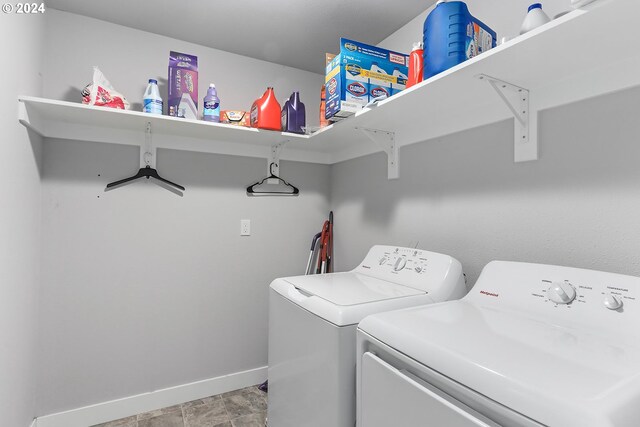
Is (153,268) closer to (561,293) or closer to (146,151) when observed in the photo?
(146,151)

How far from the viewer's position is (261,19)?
6.37 ft

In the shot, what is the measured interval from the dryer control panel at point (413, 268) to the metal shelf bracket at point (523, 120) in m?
0.52

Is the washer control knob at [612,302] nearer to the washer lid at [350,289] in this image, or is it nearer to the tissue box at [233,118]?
the washer lid at [350,289]

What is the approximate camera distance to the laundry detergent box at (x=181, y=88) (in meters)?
1.88

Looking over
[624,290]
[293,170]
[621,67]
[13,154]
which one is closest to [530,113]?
[621,67]

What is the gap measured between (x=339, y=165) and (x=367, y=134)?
2.36 ft

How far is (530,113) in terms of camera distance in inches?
50.5

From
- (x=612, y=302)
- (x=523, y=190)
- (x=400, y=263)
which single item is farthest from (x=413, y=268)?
(x=612, y=302)

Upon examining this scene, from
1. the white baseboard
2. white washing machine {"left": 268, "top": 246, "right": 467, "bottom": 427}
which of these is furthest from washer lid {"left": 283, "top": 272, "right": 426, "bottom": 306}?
the white baseboard

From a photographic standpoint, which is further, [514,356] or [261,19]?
[261,19]

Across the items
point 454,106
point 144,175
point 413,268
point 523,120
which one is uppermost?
point 454,106

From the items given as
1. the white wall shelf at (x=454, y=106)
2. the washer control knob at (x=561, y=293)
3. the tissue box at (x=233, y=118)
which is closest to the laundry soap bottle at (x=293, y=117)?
the white wall shelf at (x=454, y=106)

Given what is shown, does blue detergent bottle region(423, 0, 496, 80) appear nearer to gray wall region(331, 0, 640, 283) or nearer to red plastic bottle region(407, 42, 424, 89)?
red plastic bottle region(407, 42, 424, 89)

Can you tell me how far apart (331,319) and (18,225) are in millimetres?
1509
